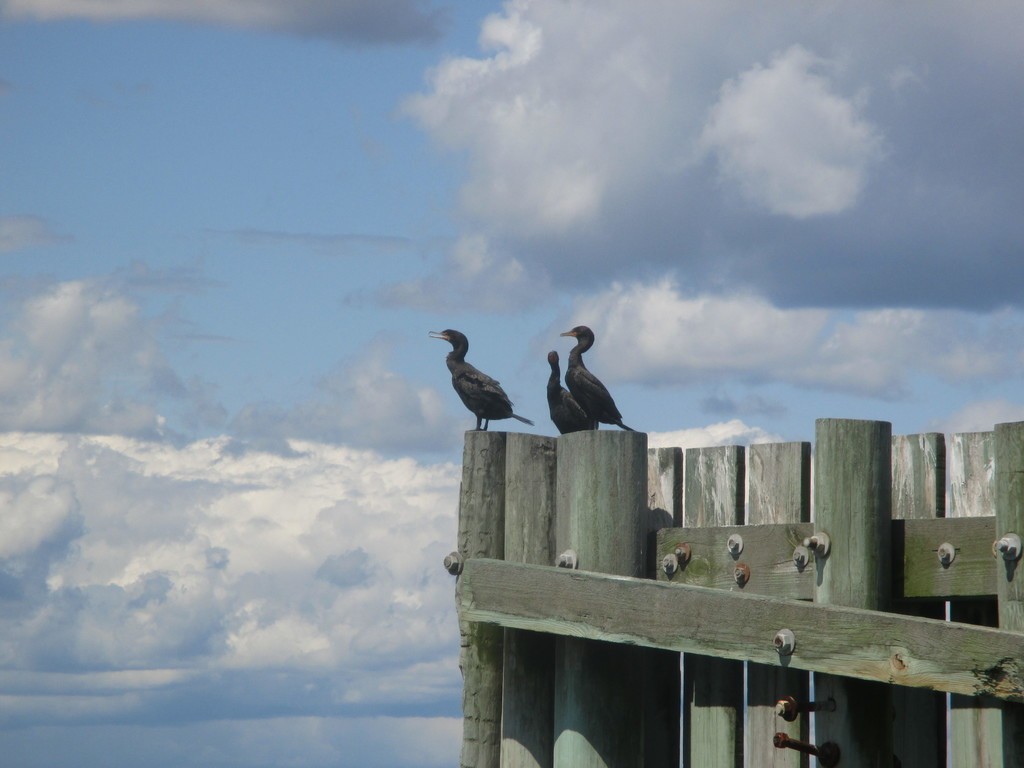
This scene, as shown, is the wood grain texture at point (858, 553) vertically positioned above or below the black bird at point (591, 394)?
below

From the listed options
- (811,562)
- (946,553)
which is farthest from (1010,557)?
(811,562)

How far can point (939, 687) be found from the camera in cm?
511

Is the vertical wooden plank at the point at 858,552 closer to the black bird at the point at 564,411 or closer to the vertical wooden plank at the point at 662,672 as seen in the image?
the vertical wooden plank at the point at 662,672

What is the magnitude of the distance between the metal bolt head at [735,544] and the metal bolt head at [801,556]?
32 centimetres

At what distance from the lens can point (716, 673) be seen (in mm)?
6219

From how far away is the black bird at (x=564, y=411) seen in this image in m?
11.7

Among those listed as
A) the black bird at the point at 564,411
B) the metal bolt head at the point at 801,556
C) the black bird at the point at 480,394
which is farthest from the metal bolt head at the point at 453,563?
the black bird at the point at 480,394

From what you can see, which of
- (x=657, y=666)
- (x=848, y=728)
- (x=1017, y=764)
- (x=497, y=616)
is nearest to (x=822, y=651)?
(x=848, y=728)

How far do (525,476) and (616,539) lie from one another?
75cm

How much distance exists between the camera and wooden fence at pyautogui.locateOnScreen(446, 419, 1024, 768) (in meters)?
5.22

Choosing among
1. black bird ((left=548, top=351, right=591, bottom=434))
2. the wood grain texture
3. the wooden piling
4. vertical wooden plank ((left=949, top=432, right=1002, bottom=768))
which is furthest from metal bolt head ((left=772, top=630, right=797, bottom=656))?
black bird ((left=548, top=351, right=591, bottom=434))

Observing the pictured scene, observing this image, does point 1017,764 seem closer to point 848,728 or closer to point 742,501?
point 848,728

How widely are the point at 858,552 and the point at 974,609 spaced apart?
494 millimetres

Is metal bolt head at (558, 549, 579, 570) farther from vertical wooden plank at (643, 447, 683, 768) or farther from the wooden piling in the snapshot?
the wooden piling
